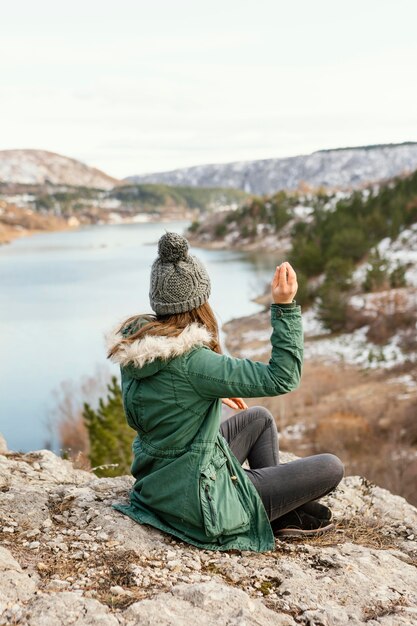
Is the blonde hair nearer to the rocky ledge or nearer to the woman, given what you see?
the woman

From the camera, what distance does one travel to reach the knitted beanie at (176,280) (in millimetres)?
2760

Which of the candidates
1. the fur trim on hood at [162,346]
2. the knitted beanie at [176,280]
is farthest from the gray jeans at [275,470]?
the knitted beanie at [176,280]

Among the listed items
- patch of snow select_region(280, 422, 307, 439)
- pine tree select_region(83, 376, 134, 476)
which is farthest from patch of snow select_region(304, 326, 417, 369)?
pine tree select_region(83, 376, 134, 476)

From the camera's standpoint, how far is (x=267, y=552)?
3174mm

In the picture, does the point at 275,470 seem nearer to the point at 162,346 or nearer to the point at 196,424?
the point at 196,424

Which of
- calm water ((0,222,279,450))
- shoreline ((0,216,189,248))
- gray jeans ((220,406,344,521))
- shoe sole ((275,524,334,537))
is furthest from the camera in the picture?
shoreline ((0,216,189,248))

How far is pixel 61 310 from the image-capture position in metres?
33.8

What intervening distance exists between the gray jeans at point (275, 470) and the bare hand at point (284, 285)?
39.9 inches

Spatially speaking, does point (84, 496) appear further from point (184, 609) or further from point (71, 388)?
point (71, 388)

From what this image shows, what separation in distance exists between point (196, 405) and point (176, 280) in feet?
1.89

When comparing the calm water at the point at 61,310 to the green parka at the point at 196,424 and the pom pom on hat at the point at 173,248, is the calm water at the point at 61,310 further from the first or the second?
the pom pom on hat at the point at 173,248

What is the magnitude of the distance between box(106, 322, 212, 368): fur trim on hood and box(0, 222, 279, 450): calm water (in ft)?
7.91

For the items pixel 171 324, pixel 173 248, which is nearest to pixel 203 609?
pixel 171 324

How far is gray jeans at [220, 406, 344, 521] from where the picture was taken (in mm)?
3184
